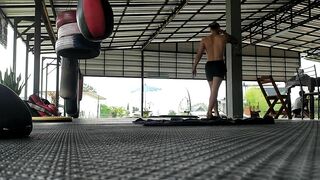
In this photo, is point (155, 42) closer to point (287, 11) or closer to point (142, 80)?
point (142, 80)

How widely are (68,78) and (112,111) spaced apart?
15.3 m

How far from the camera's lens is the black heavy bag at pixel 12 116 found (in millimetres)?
1292

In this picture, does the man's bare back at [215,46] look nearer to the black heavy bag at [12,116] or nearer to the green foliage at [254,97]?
the black heavy bag at [12,116]

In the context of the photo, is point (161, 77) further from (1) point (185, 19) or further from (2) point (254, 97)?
(1) point (185, 19)

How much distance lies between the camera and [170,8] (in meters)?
10.8

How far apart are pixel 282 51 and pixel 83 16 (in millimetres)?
17868

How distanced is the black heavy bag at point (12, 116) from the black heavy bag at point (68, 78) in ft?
5.94

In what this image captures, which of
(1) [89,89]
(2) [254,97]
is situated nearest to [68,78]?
(2) [254,97]

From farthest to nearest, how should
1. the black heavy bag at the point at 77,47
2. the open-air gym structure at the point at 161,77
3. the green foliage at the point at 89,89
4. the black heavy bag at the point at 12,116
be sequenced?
the green foliage at the point at 89,89 < the black heavy bag at the point at 77,47 < the black heavy bag at the point at 12,116 < the open-air gym structure at the point at 161,77

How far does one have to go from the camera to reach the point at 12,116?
4.30ft

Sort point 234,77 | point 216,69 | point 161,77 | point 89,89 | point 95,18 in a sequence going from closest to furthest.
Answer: point 95,18 < point 216,69 < point 234,77 < point 161,77 < point 89,89

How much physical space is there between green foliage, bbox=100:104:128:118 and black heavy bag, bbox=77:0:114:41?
15.7 meters

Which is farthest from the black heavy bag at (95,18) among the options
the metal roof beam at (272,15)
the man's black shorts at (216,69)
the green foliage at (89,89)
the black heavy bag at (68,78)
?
the green foliage at (89,89)

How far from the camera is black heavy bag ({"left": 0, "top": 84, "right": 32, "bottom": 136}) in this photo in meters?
1.29
